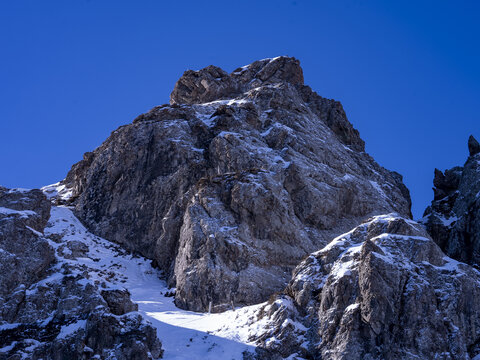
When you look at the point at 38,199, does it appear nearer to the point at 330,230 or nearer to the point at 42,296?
the point at 42,296

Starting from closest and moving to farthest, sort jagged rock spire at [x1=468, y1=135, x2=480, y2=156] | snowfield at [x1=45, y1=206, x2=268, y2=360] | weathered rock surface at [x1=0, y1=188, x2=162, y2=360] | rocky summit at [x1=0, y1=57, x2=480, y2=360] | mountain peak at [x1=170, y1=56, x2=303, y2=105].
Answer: weathered rock surface at [x1=0, y1=188, x2=162, y2=360] < rocky summit at [x1=0, y1=57, x2=480, y2=360] < snowfield at [x1=45, y1=206, x2=268, y2=360] < jagged rock spire at [x1=468, y1=135, x2=480, y2=156] < mountain peak at [x1=170, y1=56, x2=303, y2=105]

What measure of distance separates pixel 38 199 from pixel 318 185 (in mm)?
33235

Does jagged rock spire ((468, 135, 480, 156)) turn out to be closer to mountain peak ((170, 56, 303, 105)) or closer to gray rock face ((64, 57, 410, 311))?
A: gray rock face ((64, 57, 410, 311))

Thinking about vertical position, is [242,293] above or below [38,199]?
below

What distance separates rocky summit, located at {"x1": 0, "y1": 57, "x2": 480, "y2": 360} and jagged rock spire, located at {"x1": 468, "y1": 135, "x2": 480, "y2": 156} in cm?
31

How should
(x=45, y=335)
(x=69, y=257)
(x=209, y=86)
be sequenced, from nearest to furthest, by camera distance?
(x=45, y=335) < (x=69, y=257) < (x=209, y=86)

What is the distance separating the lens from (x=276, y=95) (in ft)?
294

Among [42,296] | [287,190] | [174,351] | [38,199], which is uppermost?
[287,190]

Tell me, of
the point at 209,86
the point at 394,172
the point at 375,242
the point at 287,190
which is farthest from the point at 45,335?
the point at 394,172

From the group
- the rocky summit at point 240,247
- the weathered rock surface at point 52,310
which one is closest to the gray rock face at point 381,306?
the rocky summit at point 240,247

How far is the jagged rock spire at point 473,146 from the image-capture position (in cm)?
8656

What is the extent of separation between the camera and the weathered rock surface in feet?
138

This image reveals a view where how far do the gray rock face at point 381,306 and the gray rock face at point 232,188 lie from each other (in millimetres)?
9500

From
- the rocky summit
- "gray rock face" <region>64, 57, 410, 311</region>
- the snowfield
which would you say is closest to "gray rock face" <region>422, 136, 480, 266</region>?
the rocky summit
